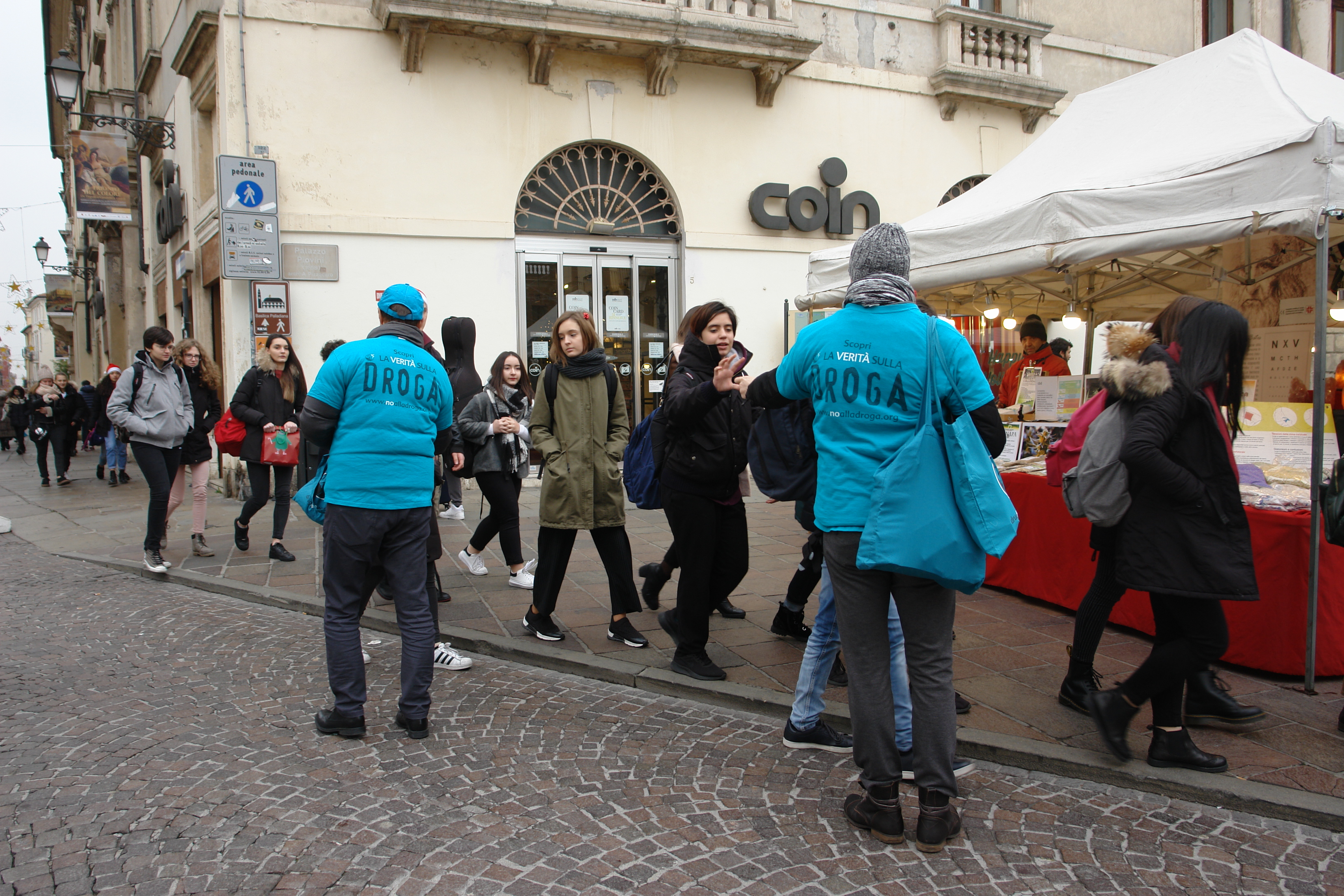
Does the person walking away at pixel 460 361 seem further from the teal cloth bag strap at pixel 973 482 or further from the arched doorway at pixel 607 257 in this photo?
the arched doorway at pixel 607 257

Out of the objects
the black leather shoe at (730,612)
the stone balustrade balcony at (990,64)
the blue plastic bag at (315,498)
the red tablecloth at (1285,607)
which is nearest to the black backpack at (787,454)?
the red tablecloth at (1285,607)

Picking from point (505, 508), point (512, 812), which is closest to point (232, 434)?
point (505, 508)

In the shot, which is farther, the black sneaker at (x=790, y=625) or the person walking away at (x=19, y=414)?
the person walking away at (x=19, y=414)

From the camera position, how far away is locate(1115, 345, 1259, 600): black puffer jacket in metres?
3.17

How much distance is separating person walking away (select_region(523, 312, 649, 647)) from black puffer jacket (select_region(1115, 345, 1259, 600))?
236 centimetres

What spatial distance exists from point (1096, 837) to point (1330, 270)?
5941mm

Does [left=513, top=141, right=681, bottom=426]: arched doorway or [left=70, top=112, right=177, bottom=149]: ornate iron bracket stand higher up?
[left=70, top=112, right=177, bottom=149]: ornate iron bracket

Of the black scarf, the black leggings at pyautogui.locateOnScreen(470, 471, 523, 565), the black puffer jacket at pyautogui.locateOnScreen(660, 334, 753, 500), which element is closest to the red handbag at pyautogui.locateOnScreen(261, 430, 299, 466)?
the black leggings at pyautogui.locateOnScreen(470, 471, 523, 565)

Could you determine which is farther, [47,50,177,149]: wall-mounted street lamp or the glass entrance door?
[47,50,177,149]: wall-mounted street lamp

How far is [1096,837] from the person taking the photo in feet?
9.52

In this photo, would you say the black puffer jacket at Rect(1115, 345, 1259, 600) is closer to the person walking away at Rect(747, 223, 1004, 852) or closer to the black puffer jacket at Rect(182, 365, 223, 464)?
the person walking away at Rect(747, 223, 1004, 852)

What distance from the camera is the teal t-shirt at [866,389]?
8.91ft

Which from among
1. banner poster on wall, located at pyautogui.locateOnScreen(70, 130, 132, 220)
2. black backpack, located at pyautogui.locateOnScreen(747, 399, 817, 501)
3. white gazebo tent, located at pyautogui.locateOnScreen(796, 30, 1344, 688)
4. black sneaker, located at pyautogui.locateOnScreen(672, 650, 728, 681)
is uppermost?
banner poster on wall, located at pyautogui.locateOnScreen(70, 130, 132, 220)

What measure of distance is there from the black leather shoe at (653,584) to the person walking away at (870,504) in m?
2.65
